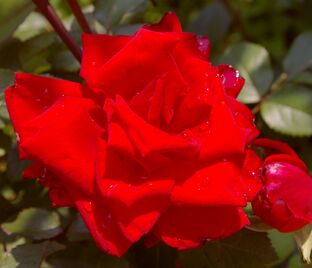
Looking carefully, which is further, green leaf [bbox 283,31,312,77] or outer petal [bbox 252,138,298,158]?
green leaf [bbox 283,31,312,77]

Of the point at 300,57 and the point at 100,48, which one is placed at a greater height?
the point at 100,48

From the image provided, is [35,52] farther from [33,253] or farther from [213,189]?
[213,189]

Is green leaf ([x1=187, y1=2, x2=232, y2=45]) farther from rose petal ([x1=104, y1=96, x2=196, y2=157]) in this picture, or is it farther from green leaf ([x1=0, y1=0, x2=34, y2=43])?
Answer: rose petal ([x1=104, y1=96, x2=196, y2=157])

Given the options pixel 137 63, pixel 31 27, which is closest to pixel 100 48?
pixel 137 63

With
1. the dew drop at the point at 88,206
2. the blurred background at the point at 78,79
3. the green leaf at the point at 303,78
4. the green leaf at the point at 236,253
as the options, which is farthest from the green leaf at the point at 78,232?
the green leaf at the point at 303,78

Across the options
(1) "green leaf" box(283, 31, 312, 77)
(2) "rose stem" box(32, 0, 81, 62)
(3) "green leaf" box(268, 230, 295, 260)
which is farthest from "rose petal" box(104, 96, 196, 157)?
(1) "green leaf" box(283, 31, 312, 77)
